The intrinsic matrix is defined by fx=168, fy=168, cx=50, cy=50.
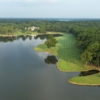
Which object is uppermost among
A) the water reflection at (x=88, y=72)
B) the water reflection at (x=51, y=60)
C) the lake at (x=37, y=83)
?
the water reflection at (x=51, y=60)

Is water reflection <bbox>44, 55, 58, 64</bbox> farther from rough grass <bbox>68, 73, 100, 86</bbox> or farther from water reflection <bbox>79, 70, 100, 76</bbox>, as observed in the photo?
rough grass <bbox>68, 73, 100, 86</bbox>

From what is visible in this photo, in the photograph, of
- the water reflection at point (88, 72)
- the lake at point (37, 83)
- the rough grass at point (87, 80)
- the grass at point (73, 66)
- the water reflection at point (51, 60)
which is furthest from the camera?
the water reflection at point (51, 60)

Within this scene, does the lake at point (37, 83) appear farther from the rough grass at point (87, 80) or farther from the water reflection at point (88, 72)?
the water reflection at point (88, 72)

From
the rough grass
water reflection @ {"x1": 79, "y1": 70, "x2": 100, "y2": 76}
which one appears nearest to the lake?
the rough grass

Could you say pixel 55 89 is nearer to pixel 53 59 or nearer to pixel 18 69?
pixel 18 69

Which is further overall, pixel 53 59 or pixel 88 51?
pixel 53 59

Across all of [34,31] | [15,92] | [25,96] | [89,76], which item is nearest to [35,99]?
[25,96]

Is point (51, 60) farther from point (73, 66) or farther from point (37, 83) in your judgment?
point (37, 83)

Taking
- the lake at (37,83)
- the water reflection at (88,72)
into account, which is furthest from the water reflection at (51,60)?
the water reflection at (88,72)
